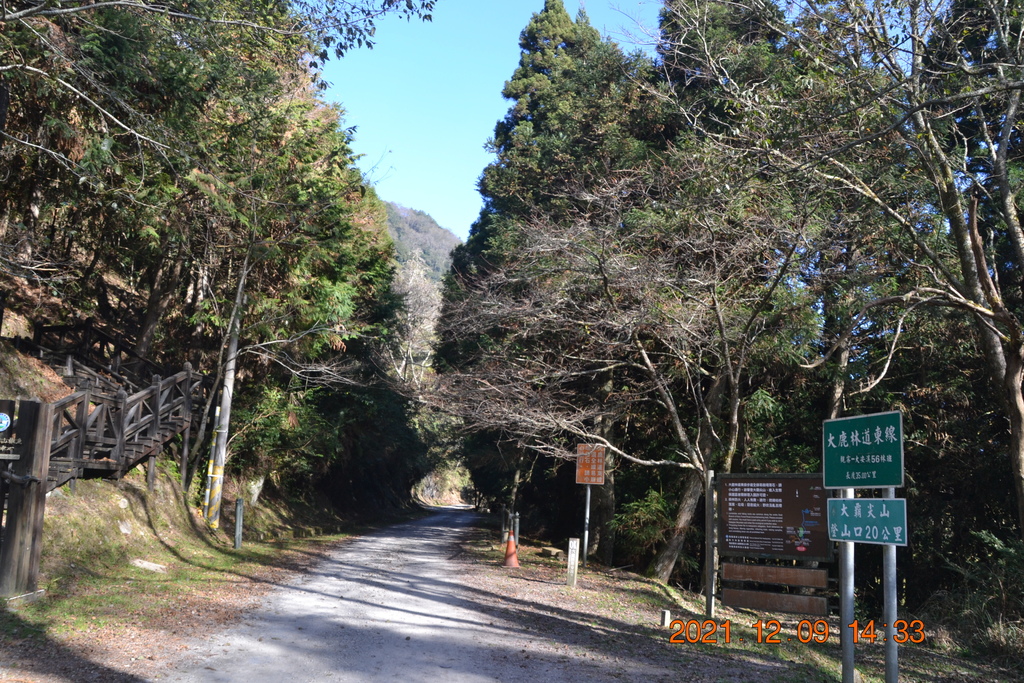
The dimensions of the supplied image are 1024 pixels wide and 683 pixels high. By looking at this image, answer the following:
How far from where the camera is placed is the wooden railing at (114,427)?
437 inches

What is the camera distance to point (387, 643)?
8.20 metres

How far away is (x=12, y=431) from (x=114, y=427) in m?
4.44

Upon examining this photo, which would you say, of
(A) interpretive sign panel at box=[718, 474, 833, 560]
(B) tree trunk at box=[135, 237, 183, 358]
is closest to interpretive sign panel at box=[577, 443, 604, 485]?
(A) interpretive sign panel at box=[718, 474, 833, 560]

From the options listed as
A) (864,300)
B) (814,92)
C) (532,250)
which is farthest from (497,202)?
(814,92)

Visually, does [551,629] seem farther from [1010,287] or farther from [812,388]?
[1010,287]

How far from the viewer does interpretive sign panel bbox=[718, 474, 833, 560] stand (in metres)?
9.33

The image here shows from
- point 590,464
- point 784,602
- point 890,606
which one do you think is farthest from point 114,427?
point 890,606

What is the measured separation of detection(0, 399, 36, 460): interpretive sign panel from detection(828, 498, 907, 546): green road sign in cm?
893

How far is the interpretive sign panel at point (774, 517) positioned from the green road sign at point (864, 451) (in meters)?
3.16

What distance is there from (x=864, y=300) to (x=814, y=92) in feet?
21.5

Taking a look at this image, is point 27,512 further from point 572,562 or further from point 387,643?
point 572,562

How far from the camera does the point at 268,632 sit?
8391 millimetres

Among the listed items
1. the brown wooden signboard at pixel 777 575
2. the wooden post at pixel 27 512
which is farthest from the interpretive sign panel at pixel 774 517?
the wooden post at pixel 27 512

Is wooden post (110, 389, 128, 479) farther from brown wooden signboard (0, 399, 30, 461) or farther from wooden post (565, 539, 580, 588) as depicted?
wooden post (565, 539, 580, 588)
